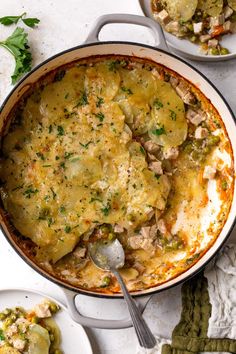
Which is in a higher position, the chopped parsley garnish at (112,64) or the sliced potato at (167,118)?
the chopped parsley garnish at (112,64)

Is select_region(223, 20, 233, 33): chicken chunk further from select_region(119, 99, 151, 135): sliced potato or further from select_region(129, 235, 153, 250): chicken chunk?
select_region(129, 235, 153, 250): chicken chunk

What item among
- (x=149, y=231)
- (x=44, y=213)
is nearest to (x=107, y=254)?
(x=149, y=231)

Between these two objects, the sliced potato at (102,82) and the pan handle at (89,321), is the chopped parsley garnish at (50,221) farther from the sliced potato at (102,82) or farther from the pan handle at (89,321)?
the sliced potato at (102,82)

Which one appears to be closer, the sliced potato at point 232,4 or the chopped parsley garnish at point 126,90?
the chopped parsley garnish at point 126,90

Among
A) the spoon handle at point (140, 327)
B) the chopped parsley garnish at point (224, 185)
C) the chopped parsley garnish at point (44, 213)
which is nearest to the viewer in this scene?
the spoon handle at point (140, 327)

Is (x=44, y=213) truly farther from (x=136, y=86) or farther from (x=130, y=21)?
(x=130, y=21)

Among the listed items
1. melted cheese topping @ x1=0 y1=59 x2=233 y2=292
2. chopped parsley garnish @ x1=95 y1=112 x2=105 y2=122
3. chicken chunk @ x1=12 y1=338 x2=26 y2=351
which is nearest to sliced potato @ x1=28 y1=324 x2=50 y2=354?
chicken chunk @ x1=12 y1=338 x2=26 y2=351

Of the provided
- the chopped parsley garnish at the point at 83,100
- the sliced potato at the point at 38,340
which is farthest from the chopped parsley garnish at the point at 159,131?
the sliced potato at the point at 38,340
